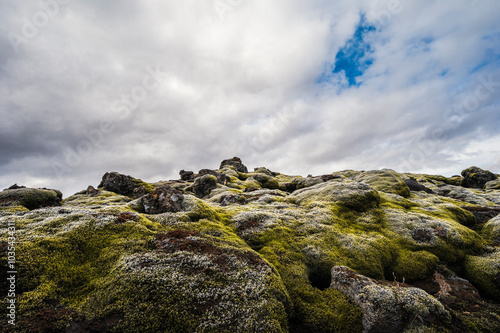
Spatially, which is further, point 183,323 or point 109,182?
point 109,182

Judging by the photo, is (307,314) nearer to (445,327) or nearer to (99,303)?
(445,327)

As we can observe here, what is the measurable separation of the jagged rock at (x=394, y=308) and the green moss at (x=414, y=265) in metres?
6.11

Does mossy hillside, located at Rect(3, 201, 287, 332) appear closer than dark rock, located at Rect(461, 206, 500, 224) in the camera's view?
Yes

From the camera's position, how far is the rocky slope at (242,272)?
1023cm

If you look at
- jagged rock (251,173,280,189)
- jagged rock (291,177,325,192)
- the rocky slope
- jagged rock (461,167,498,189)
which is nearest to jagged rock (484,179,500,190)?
jagged rock (461,167,498,189)

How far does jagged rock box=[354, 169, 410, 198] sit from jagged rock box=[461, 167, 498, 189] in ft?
234

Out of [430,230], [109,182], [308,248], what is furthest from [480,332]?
[109,182]

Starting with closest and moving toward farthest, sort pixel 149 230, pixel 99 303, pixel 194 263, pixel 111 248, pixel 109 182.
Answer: pixel 99 303 → pixel 194 263 → pixel 111 248 → pixel 149 230 → pixel 109 182

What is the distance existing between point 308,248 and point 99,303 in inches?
615

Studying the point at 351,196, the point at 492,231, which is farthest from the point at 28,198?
the point at 492,231

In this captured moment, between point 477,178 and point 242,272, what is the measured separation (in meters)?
130

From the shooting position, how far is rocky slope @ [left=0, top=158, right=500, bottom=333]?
10.2 metres

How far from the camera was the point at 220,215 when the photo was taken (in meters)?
26.2

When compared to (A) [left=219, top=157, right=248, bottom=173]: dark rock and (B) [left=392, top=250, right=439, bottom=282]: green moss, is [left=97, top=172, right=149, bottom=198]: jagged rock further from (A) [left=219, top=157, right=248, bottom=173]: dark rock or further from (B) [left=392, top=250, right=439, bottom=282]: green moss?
(A) [left=219, top=157, right=248, bottom=173]: dark rock
